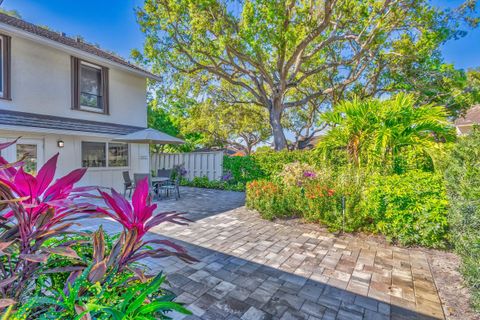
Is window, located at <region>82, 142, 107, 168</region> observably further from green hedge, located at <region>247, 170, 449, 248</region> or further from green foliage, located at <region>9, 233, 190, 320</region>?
green foliage, located at <region>9, 233, 190, 320</region>

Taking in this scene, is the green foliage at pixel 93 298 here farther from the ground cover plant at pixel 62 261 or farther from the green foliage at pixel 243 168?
the green foliage at pixel 243 168

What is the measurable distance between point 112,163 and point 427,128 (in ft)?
36.0

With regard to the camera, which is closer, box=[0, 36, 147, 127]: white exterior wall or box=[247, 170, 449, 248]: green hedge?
box=[247, 170, 449, 248]: green hedge

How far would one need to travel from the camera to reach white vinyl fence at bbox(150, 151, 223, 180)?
1245 cm

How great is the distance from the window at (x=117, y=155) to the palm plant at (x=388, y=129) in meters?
9.04

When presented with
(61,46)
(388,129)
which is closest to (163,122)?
(61,46)

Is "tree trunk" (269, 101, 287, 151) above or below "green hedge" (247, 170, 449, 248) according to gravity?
above

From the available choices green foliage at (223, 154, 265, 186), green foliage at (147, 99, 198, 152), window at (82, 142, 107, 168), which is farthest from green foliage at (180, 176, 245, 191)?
green foliage at (147, 99, 198, 152)

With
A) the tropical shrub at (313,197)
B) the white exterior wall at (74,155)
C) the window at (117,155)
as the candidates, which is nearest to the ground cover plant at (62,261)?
the tropical shrub at (313,197)

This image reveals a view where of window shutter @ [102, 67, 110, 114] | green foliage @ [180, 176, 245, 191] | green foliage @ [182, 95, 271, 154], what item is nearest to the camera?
window shutter @ [102, 67, 110, 114]

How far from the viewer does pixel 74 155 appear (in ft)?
29.3

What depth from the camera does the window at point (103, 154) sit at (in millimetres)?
9375

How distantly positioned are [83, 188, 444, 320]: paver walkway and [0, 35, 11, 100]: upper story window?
7169 mm

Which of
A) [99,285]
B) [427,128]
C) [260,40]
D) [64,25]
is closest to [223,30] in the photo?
[260,40]
